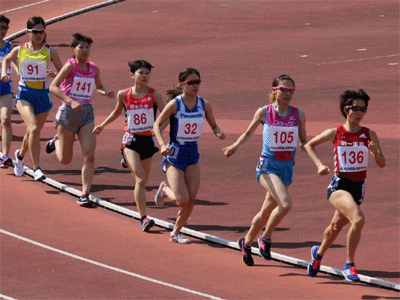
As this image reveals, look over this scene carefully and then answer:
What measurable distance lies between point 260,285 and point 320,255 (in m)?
0.78

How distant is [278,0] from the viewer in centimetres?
4072

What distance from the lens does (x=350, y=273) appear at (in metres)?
11.6

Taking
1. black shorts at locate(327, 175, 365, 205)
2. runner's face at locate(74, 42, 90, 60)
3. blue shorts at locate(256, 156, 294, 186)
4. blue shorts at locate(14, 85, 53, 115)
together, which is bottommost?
black shorts at locate(327, 175, 365, 205)

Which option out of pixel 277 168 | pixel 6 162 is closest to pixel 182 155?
pixel 277 168

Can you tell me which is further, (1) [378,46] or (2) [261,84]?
(1) [378,46]

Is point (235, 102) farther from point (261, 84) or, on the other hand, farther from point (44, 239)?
point (44, 239)

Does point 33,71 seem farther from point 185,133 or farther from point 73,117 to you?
point 185,133

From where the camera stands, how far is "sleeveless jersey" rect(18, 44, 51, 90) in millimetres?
16375

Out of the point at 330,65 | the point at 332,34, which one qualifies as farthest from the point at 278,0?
the point at 330,65

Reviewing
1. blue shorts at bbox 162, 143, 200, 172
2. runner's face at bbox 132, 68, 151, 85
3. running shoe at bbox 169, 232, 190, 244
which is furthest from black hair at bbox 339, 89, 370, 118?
runner's face at bbox 132, 68, 151, 85

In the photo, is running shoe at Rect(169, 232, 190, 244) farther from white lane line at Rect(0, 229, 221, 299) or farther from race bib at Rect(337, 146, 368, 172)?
race bib at Rect(337, 146, 368, 172)

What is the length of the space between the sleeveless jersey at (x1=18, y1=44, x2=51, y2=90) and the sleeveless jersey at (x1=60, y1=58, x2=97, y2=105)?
109 centimetres

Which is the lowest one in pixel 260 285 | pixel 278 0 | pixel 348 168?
pixel 260 285

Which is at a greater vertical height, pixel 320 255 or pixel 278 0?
pixel 278 0
